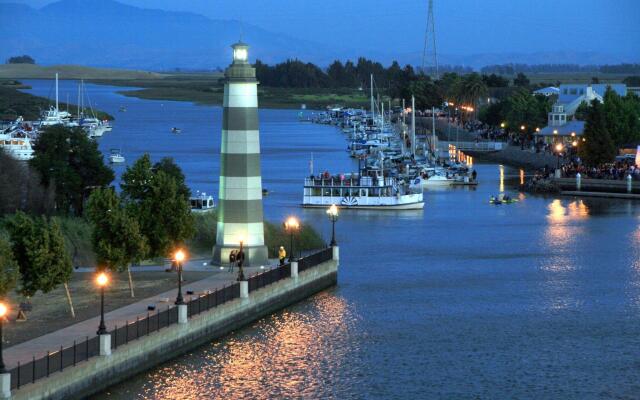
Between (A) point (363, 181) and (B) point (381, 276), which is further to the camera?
(A) point (363, 181)

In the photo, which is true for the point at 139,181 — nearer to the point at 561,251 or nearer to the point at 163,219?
the point at 163,219

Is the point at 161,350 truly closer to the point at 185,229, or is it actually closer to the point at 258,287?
the point at 258,287

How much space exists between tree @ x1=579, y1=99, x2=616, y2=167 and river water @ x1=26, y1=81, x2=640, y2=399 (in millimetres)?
24763

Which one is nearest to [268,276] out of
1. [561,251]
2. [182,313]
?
[182,313]

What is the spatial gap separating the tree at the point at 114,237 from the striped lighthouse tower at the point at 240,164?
181 inches

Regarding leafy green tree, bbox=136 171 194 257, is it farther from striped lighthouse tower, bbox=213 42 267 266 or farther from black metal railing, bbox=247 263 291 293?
black metal railing, bbox=247 263 291 293

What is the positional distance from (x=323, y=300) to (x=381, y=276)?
6756mm

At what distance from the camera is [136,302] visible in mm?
37656

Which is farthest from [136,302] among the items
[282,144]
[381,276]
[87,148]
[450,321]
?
[282,144]

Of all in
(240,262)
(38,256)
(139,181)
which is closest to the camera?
(38,256)

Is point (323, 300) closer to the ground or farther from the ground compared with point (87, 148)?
closer to the ground

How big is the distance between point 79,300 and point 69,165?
2564 centimetres

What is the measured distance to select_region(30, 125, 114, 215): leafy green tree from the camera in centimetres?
6062

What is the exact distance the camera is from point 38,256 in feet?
113
